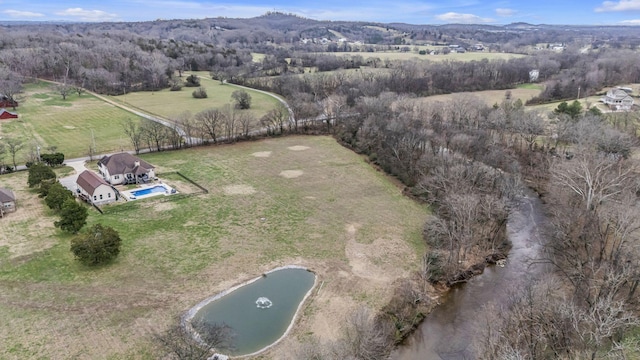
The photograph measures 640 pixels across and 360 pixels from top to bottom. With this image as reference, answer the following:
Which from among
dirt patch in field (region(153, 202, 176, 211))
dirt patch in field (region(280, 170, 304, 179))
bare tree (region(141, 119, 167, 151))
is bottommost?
dirt patch in field (region(153, 202, 176, 211))

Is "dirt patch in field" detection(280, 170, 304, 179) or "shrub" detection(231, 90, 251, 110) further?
"shrub" detection(231, 90, 251, 110)

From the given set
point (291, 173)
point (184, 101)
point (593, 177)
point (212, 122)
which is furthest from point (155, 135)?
point (593, 177)

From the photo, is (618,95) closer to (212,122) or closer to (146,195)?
(212,122)

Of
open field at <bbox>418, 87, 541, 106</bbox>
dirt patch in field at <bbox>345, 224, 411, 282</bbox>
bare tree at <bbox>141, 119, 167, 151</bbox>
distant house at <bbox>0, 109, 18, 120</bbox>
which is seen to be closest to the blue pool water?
bare tree at <bbox>141, 119, 167, 151</bbox>

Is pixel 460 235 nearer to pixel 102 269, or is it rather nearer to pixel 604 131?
pixel 102 269

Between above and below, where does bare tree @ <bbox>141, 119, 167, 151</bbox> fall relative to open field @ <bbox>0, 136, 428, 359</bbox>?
above

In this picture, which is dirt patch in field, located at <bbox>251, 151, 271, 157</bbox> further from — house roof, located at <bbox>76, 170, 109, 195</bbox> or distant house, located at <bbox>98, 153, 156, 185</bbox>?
house roof, located at <bbox>76, 170, 109, 195</bbox>

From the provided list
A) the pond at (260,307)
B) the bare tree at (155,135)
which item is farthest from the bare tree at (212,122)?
the pond at (260,307)
